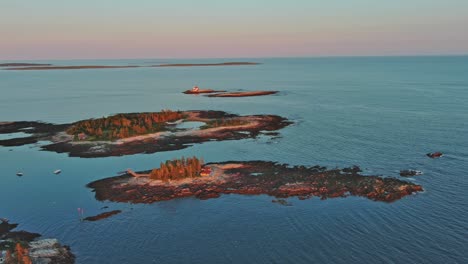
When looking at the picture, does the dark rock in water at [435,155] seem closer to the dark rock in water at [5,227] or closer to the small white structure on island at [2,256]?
the dark rock in water at [5,227]

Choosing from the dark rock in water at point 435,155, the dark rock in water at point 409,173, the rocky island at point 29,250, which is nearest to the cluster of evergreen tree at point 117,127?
the rocky island at point 29,250

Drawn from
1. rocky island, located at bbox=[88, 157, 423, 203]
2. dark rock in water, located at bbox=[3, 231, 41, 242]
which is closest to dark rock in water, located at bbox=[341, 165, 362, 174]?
rocky island, located at bbox=[88, 157, 423, 203]

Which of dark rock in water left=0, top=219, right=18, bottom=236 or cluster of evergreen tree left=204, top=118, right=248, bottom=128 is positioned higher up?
cluster of evergreen tree left=204, top=118, right=248, bottom=128

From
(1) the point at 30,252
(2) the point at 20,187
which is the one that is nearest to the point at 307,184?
(1) the point at 30,252

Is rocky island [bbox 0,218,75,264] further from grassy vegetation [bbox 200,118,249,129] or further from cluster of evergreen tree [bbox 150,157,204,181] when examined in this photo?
grassy vegetation [bbox 200,118,249,129]

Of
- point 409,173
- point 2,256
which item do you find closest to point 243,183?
point 409,173

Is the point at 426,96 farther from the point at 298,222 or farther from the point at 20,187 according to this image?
the point at 20,187

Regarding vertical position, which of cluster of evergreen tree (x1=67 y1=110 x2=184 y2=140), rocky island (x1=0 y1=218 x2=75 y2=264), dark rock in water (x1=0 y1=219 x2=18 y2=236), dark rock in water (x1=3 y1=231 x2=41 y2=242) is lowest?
dark rock in water (x1=0 y1=219 x2=18 y2=236)
